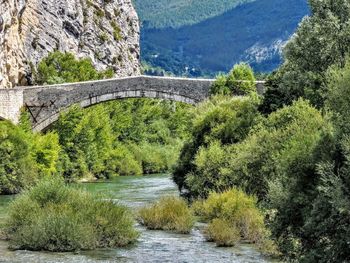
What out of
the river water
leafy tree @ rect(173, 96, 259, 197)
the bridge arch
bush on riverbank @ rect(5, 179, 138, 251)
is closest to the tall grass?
the river water

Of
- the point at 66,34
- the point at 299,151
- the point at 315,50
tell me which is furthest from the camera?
the point at 66,34

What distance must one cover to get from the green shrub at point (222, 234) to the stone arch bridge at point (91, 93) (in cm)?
3331

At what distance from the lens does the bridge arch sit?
62.8 m

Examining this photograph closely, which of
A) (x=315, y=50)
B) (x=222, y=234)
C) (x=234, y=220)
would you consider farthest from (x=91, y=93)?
(x=222, y=234)

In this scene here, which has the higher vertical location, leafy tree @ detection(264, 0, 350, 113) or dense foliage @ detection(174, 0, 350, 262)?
leafy tree @ detection(264, 0, 350, 113)

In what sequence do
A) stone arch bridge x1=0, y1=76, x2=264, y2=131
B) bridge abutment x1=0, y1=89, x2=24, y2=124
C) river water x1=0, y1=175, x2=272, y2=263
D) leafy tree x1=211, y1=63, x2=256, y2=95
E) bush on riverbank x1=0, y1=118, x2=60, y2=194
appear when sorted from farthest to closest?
stone arch bridge x1=0, y1=76, x2=264, y2=131, bridge abutment x1=0, y1=89, x2=24, y2=124, leafy tree x1=211, y1=63, x2=256, y2=95, bush on riverbank x1=0, y1=118, x2=60, y2=194, river water x1=0, y1=175, x2=272, y2=263

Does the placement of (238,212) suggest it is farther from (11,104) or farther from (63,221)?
(11,104)

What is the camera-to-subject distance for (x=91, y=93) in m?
63.7

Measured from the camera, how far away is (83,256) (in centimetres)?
2461

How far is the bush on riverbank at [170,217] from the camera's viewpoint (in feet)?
101

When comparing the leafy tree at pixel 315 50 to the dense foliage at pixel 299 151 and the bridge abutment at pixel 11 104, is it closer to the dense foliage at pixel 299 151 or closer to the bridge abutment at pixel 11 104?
the dense foliage at pixel 299 151

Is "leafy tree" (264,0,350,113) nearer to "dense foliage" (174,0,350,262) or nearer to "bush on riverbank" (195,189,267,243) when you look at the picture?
"dense foliage" (174,0,350,262)

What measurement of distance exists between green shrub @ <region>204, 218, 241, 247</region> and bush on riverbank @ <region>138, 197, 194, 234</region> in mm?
1817

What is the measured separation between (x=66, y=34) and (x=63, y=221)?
66.4m
